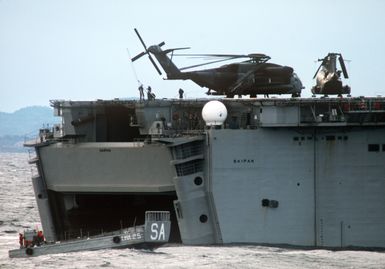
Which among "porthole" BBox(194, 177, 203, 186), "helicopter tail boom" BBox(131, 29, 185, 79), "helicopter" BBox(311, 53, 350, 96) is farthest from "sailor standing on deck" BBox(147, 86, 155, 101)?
"helicopter" BBox(311, 53, 350, 96)

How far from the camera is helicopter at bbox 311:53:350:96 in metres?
45.4

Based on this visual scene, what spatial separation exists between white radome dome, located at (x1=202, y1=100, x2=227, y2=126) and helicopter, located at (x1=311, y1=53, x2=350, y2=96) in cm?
864

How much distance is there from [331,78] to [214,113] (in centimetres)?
926

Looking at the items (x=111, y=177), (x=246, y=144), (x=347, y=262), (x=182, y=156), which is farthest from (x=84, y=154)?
(x=347, y=262)

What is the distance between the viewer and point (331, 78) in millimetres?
45375

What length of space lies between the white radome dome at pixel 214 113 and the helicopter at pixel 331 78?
864cm

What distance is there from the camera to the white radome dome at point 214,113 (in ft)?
128

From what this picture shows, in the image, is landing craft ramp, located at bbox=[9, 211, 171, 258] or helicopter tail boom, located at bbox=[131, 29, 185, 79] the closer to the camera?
landing craft ramp, located at bbox=[9, 211, 171, 258]

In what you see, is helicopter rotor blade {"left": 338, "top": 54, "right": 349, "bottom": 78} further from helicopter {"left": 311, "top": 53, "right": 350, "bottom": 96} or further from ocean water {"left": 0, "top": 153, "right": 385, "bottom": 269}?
ocean water {"left": 0, "top": 153, "right": 385, "bottom": 269}

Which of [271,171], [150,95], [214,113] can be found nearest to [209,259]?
[271,171]

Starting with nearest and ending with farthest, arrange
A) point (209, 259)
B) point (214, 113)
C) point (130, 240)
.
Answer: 1. point (209, 259)
2. point (214, 113)
3. point (130, 240)

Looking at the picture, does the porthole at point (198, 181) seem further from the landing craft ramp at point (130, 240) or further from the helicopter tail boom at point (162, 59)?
the helicopter tail boom at point (162, 59)

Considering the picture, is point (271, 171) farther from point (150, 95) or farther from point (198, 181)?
point (150, 95)

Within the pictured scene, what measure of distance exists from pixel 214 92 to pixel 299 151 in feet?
30.0
